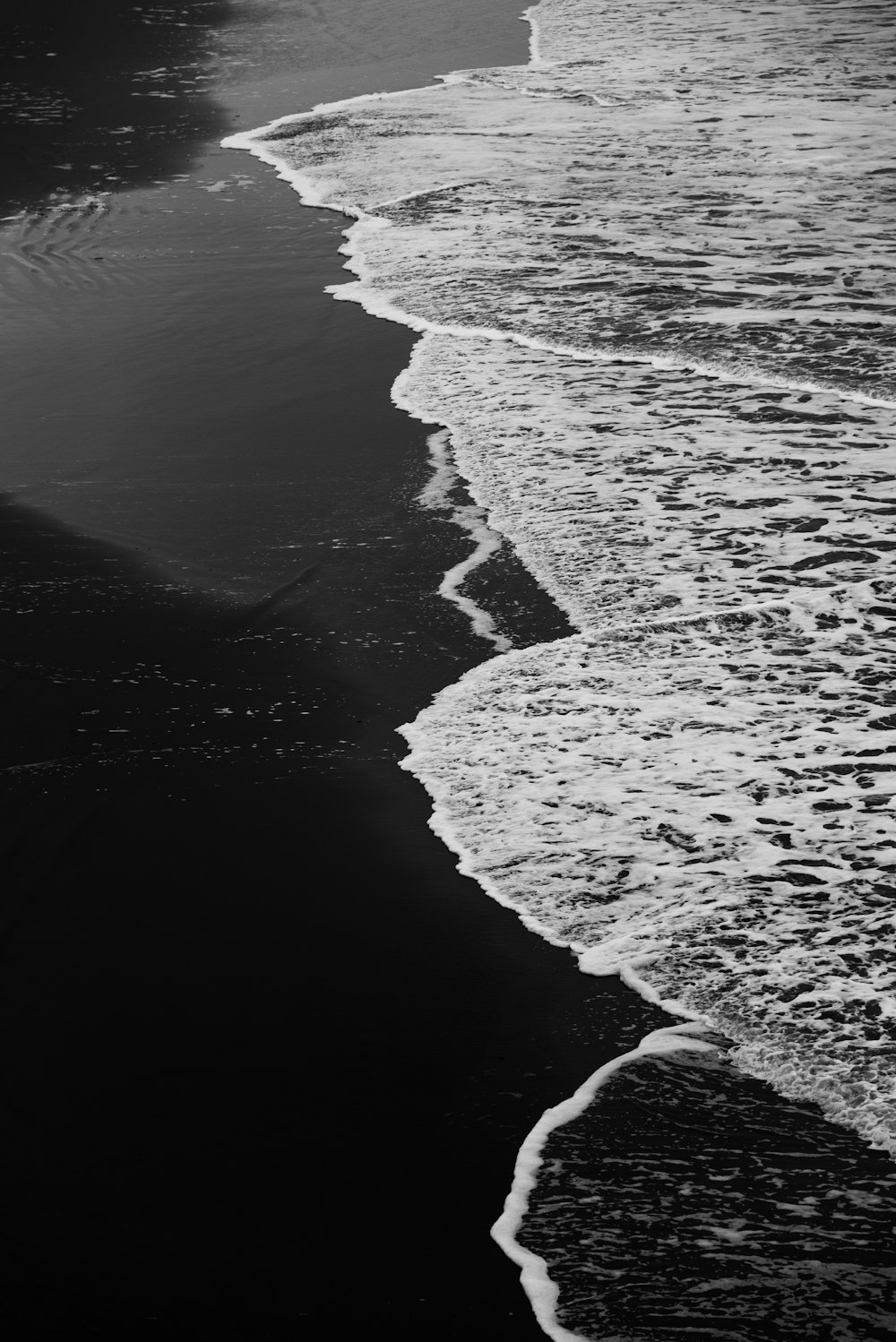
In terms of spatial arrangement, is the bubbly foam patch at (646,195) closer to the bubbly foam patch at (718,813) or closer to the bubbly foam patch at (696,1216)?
the bubbly foam patch at (718,813)

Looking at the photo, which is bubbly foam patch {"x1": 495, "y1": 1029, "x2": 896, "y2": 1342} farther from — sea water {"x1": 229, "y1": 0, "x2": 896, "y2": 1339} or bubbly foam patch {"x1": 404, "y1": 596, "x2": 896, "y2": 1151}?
bubbly foam patch {"x1": 404, "y1": 596, "x2": 896, "y2": 1151}

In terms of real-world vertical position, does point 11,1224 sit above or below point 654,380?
below

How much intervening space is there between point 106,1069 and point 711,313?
5.81 m

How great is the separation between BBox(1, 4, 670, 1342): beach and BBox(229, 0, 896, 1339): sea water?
162mm

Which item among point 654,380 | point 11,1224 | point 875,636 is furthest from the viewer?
point 654,380

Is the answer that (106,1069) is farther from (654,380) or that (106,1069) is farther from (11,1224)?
(654,380)

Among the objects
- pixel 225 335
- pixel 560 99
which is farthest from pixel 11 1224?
pixel 560 99

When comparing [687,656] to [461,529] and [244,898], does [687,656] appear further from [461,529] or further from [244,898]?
[244,898]

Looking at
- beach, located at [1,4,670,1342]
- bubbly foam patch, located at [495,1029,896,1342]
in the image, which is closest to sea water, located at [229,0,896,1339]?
bubbly foam patch, located at [495,1029,896,1342]

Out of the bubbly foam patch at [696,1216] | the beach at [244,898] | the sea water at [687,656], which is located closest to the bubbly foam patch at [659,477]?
the sea water at [687,656]

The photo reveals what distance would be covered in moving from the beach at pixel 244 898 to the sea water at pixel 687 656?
162 mm

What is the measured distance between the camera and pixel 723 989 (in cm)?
294

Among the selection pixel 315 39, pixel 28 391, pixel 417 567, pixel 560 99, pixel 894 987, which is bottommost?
pixel 894 987

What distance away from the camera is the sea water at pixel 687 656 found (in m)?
2.46
